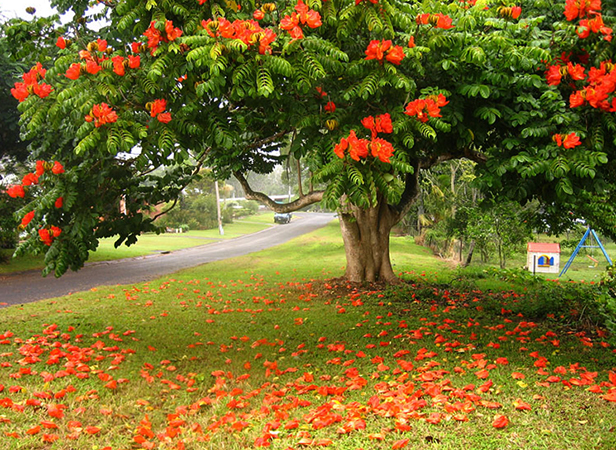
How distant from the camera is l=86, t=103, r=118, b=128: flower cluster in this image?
4629mm

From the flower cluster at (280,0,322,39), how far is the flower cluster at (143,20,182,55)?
1141 mm

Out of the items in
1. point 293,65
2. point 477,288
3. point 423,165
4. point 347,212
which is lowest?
point 477,288

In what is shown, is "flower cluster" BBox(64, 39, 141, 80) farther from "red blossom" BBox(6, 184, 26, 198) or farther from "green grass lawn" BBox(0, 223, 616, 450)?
"green grass lawn" BBox(0, 223, 616, 450)

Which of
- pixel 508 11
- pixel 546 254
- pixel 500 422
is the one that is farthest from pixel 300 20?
pixel 546 254

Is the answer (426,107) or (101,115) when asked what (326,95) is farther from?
(101,115)

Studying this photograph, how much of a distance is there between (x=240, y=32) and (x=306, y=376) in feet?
12.4

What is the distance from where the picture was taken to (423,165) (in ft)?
32.9

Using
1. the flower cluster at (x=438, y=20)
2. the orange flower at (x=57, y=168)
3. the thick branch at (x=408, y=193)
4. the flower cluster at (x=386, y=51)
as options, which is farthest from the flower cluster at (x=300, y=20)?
the thick branch at (x=408, y=193)

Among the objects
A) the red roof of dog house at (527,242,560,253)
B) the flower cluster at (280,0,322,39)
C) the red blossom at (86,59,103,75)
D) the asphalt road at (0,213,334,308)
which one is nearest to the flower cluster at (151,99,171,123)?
the red blossom at (86,59,103,75)

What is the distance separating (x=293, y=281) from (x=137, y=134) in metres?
8.87

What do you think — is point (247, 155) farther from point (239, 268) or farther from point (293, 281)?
point (239, 268)

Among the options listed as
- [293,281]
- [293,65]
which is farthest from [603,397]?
[293,281]

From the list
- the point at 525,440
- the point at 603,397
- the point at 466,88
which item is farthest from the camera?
the point at 466,88

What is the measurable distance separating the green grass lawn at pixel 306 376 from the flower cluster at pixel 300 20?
3666 millimetres
